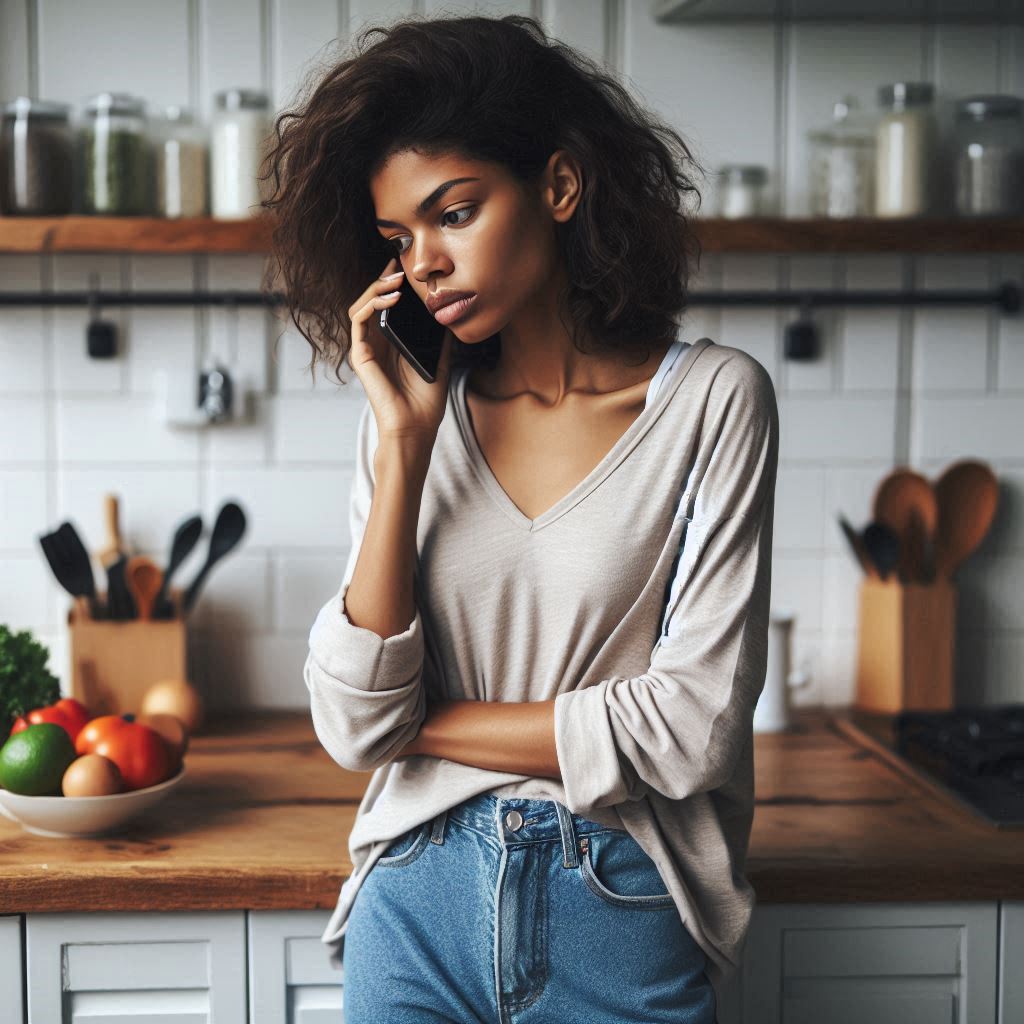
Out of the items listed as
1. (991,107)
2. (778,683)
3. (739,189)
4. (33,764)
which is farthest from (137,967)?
(991,107)

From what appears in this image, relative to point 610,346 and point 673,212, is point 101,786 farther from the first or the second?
point 673,212

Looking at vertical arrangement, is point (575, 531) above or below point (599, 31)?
below

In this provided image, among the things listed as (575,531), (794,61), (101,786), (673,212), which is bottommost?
(101,786)

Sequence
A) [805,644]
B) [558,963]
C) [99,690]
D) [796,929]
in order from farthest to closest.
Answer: [805,644] < [99,690] < [796,929] < [558,963]

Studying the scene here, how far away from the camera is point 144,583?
184cm

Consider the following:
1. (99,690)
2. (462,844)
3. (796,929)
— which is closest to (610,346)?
(462,844)

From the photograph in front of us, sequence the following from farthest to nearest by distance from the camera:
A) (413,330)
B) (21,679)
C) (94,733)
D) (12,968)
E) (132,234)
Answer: (132,234), (21,679), (94,733), (12,968), (413,330)

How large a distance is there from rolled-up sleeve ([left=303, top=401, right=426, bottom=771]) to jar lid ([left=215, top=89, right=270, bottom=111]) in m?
0.96

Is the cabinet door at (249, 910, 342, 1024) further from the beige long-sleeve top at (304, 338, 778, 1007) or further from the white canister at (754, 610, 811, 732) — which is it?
the white canister at (754, 610, 811, 732)

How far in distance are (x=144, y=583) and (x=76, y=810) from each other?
533mm

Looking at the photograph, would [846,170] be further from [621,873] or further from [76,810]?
[76,810]

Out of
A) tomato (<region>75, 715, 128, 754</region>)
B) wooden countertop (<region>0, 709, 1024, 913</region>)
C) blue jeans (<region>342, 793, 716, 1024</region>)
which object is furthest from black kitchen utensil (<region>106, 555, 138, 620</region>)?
blue jeans (<region>342, 793, 716, 1024</region>)

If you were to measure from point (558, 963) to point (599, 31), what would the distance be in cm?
→ 138

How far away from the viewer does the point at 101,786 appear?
4.48 ft
